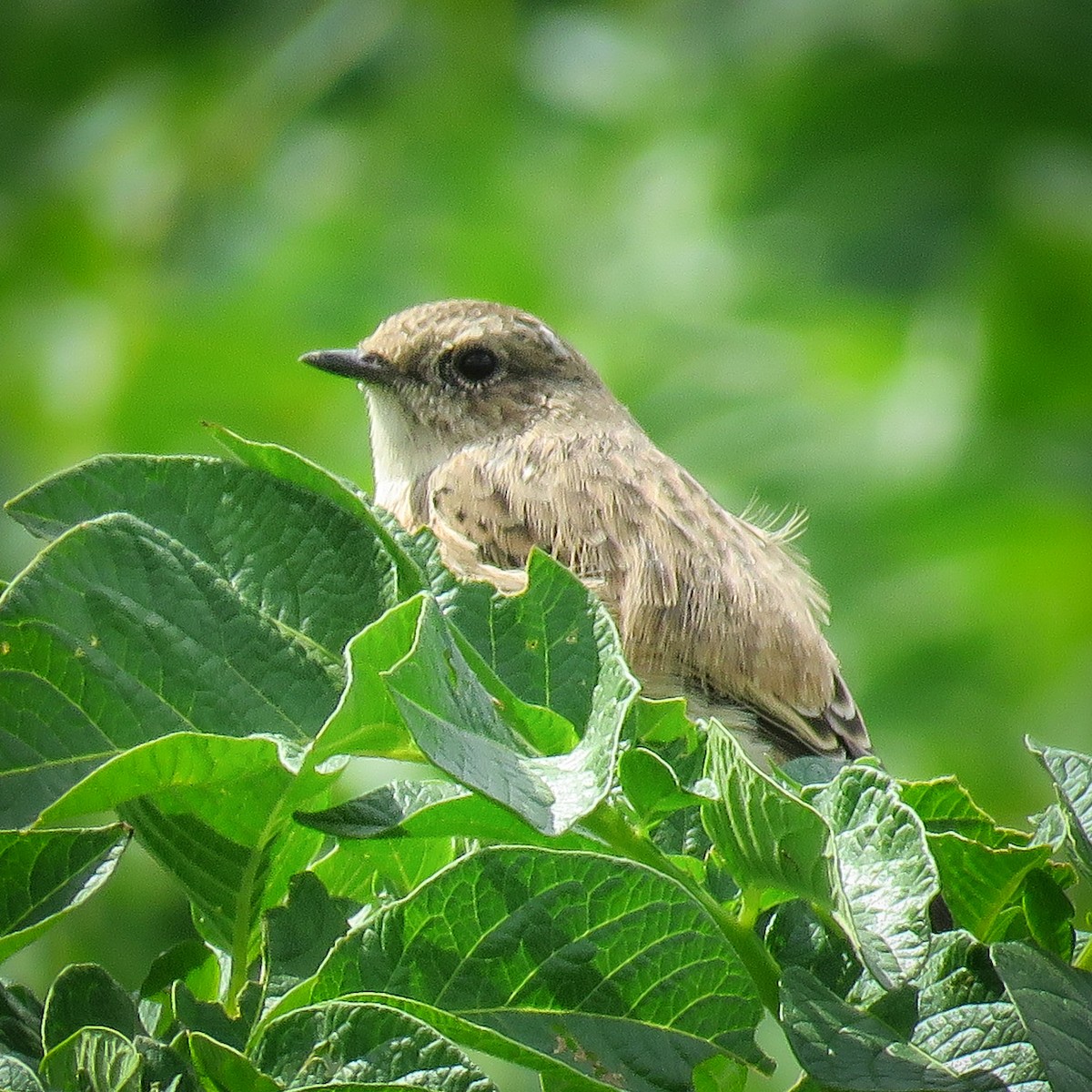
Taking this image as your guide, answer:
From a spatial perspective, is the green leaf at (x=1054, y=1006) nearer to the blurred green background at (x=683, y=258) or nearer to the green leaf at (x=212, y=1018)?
the green leaf at (x=212, y=1018)

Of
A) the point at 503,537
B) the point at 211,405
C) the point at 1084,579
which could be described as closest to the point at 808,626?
the point at 503,537

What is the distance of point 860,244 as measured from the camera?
6520 mm

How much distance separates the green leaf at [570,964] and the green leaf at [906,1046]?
99 millimetres

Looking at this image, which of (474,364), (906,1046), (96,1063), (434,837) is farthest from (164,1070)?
(474,364)

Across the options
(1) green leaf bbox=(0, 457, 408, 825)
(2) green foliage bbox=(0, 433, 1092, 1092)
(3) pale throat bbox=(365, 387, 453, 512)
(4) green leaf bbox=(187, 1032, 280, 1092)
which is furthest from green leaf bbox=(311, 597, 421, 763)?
(3) pale throat bbox=(365, 387, 453, 512)

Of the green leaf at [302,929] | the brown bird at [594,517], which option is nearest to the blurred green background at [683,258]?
the brown bird at [594,517]

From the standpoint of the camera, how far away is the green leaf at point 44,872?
155 cm

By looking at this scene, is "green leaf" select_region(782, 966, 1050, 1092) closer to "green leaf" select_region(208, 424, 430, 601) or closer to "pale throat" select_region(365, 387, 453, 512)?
"green leaf" select_region(208, 424, 430, 601)

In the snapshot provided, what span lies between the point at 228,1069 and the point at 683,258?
5785 millimetres

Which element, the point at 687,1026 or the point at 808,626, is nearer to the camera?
the point at 687,1026

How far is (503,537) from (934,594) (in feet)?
7.61

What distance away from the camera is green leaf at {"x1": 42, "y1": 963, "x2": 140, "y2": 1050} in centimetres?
151

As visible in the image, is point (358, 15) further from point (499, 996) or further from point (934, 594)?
point (499, 996)

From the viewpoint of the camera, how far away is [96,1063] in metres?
1.40
